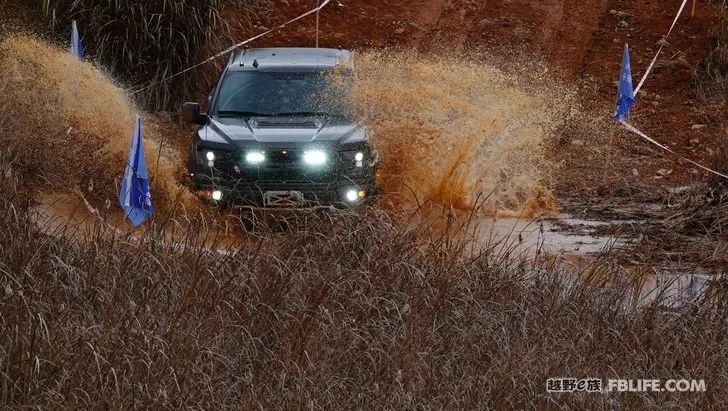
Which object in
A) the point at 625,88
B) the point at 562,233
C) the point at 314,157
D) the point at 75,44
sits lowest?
the point at 562,233

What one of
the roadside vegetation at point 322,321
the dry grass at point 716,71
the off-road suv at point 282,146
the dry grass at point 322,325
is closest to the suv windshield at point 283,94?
the off-road suv at point 282,146

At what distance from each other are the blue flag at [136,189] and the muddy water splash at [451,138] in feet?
10.3

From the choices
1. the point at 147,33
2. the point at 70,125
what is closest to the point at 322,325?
the point at 70,125

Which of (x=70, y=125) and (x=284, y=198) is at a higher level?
(x=70, y=125)

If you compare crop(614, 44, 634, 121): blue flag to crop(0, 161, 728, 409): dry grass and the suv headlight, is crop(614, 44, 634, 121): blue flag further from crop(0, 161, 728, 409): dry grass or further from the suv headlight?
crop(0, 161, 728, 409): dry grass

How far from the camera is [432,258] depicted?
9.31m

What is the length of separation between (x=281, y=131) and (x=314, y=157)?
0.39 m

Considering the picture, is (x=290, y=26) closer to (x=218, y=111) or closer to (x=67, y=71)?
(x=67, y=71)

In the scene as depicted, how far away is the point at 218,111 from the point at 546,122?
7630 mm

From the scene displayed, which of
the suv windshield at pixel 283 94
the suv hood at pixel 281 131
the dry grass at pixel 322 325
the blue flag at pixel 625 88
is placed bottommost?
the dry grass at pixel 322 325

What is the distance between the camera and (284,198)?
38.1 ft

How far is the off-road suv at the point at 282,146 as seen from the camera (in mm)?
11734

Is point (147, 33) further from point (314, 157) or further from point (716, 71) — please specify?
point (716, 71)

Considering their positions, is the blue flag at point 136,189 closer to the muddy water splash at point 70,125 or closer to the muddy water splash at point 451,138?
the muddy water splash at point 70,125
